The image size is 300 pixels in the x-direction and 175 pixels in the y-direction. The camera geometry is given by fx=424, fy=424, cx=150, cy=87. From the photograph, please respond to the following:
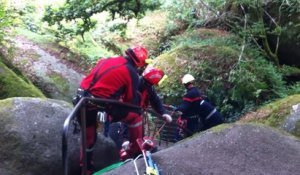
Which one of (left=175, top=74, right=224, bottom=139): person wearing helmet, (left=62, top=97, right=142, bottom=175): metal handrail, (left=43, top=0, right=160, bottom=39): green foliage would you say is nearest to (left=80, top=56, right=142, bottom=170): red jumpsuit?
(left=62, top=97, right=142, bottom=175): metal handrail

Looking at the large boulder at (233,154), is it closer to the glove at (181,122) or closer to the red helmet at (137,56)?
the red helmet at (137,56)

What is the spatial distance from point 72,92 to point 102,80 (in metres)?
5.85

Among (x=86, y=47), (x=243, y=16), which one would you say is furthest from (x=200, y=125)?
(x=86, y=47)

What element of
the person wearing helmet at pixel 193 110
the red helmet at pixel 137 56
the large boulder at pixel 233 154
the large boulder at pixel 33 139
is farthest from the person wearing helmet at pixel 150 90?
the person wearing helmet at pixel 193 110

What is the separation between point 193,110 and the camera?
9.69 meters

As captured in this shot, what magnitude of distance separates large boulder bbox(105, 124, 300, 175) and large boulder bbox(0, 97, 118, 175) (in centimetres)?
121

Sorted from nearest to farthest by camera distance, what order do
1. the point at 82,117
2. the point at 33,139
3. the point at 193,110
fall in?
1. the point at 82,117
2. the point at 33,139
3. the point at 193,110

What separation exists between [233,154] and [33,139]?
9.01 ft

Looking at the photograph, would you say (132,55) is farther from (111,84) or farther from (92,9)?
(92,9)

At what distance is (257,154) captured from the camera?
532 centimetres

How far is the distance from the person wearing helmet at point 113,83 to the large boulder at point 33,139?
459 millimetres

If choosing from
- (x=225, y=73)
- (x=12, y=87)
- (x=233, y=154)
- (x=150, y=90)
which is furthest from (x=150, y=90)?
(x=225, y=73)

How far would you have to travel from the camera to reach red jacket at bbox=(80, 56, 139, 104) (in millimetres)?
5938

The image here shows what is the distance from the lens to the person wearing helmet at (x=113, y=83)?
5.95 meters
